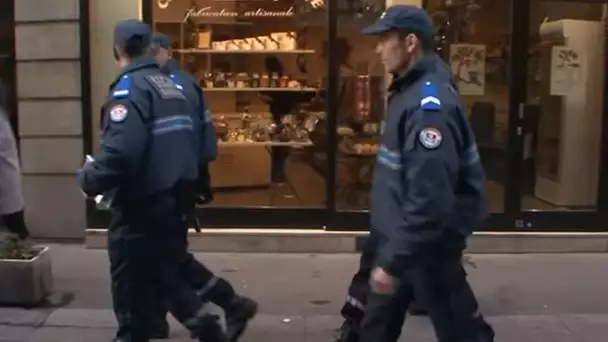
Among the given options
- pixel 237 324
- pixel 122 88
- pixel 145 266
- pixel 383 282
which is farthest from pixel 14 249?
pixel 383 282

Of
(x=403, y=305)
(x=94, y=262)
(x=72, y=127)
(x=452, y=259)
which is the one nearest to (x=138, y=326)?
(x=403, y=305)

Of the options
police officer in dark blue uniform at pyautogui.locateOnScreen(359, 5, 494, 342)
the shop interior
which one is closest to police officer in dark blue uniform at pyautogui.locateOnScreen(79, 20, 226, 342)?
police officer in dark blue uniform at pyautogui.locateOnScreen(359, 5, 494, 342)

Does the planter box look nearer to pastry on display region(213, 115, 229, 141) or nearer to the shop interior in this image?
the shop interior

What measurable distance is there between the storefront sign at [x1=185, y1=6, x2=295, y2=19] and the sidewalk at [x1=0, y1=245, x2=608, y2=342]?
2.34m

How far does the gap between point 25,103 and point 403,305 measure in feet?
17.9

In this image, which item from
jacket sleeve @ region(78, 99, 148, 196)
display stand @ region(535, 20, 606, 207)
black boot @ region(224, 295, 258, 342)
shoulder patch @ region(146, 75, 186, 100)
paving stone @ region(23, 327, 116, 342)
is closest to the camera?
jacket sleeve @ region(78, 99, 148, 196)

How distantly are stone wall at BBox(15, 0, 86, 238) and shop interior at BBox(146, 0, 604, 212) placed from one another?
96 cm

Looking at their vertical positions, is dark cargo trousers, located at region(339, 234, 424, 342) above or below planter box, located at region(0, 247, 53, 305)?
above

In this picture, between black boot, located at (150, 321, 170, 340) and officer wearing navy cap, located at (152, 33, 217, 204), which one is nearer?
black boot, located at (150, 321, 170, 340)

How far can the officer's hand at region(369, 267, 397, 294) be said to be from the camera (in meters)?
4.07

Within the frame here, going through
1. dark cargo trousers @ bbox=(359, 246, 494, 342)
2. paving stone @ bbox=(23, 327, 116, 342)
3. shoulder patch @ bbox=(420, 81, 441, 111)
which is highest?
shoulder patch @ bbox=(420, 81, 441, 111)

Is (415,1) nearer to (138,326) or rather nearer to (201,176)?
(201,176)

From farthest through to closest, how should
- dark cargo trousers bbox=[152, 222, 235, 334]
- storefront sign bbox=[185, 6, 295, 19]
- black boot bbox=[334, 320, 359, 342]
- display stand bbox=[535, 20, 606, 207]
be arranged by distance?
1. storefront sign bbox=[185, 6, 295, 19]
2. display stand bbox=[535, 20, 606, 207]
3. dark cargo trousers bbox=[152, 222, 235, 334]
4. black boot bbox=[334, 320, 359, 342]

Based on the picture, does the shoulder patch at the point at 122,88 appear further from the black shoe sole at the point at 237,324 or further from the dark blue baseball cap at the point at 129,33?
the black shoe sole at the point at 237,324
